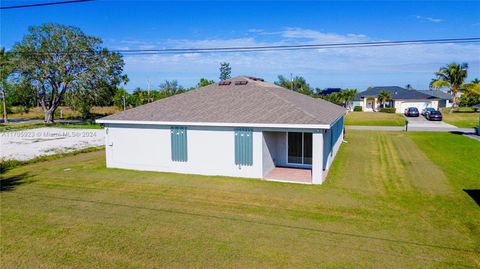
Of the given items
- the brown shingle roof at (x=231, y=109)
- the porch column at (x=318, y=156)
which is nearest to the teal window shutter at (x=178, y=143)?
the brown shingle roof at (x=231, y=109)

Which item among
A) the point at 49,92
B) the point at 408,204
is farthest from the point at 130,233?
the point at 49,92

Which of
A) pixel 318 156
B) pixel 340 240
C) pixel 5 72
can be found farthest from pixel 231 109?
pixel 5 72

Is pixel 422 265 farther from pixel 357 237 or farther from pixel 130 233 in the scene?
pixel 130 233

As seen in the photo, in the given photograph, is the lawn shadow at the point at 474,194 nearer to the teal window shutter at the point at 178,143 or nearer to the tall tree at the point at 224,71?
the teal window shutter at the point at 178,143

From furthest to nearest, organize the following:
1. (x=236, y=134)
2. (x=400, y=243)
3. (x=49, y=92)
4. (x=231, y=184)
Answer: (x=49, y=92) < (x=236, y=134) < (x=231, y=184) < (x=400, y=243)

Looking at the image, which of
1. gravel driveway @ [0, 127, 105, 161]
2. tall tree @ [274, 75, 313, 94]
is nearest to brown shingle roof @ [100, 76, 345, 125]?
gravel driveway @ [0, 127, 105, 161]

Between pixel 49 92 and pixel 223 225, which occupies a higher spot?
pixel 49 92
